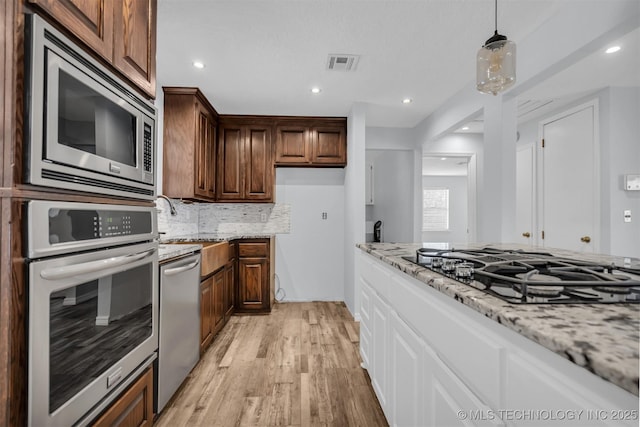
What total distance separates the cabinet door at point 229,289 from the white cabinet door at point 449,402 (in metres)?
2.57

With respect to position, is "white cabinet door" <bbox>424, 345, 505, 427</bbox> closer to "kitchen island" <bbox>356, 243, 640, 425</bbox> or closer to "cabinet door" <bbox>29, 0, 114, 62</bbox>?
"kitchen island" <bbox>356, 243, 640, 425</bbox>

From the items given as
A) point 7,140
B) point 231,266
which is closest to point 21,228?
point 7,140

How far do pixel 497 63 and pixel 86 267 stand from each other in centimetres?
193

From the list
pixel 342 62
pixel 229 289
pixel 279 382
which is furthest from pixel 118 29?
pixel 229 289

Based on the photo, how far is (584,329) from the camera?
0.53m

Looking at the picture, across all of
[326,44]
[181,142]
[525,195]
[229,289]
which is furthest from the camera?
→ [525,195]

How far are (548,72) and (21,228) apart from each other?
9.54 feet

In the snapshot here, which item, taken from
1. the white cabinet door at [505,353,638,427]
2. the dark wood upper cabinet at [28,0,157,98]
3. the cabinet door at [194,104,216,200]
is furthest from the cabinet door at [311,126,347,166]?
the white cabinet door at [505,353,638,427]

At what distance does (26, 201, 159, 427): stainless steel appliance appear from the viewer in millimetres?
826

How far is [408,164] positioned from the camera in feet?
16.1

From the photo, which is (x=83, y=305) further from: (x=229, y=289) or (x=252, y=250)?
(x=252, y=250)

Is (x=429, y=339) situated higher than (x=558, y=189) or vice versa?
(x=558, y=189)

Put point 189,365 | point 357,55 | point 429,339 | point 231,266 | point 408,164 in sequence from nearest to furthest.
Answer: point 429,339
point 189,365
point 357,55
point 231,266
point 408,164

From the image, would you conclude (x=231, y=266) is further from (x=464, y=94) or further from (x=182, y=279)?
(x=464, y=94)
